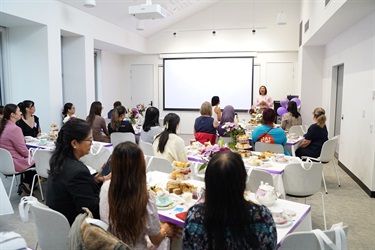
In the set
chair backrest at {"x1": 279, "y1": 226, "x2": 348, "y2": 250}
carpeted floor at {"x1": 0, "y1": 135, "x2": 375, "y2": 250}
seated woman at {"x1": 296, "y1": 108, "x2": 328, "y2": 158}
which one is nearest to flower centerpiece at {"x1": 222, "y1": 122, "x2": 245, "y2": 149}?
carpeted floor at {"x1": 0, "y1": 135, "x2": 375, "y2": 250}

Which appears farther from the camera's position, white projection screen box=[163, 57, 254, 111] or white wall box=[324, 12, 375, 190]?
white projection screen box=[163, 57, 254, 111]

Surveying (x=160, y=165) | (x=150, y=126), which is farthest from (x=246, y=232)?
(x=150, y=126)

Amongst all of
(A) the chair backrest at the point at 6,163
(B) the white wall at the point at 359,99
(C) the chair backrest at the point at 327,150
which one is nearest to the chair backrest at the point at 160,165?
(A) the chair backrest at the point at 6,163

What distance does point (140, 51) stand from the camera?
9.95 meters

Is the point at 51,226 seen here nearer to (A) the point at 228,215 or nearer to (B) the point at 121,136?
(A) the point at 228,215

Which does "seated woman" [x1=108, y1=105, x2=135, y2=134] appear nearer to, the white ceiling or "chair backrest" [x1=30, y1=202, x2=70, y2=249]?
the white ceiling

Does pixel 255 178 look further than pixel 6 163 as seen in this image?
No

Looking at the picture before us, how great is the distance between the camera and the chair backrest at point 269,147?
4020mm

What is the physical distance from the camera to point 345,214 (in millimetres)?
3795

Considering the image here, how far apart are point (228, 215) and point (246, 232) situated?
0.11 metres

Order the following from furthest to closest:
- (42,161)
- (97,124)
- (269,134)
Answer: (97,124) < (269,134) < (42,161)

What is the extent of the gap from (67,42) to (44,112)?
74.4 inches

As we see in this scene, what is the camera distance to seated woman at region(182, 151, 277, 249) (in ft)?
4.17

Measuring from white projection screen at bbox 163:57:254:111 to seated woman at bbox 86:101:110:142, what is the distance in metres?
5.10
